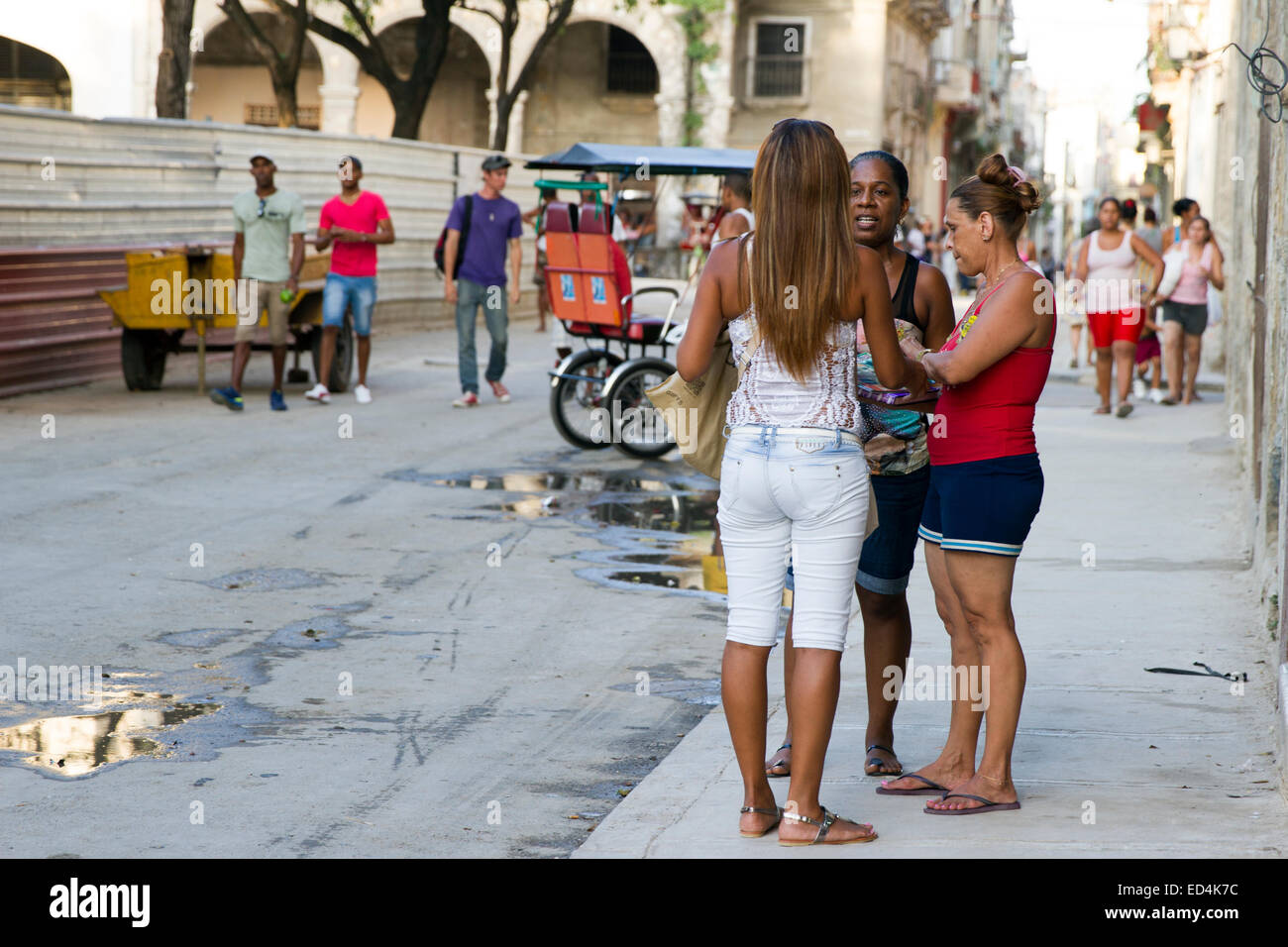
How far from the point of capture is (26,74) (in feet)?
122

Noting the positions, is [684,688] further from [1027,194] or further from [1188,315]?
[1188,315]

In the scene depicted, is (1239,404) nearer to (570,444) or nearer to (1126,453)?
(1126,453)

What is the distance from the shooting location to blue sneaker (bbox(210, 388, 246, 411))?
13695 mm

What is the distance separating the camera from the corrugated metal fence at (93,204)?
14492 millimetres

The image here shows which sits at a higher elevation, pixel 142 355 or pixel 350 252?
pixel 350 252

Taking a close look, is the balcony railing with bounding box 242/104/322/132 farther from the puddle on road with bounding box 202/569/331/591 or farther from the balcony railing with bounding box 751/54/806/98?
the puddle on road with bounding box 202/569/331/591

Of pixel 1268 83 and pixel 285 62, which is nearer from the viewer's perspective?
pixel 1268 83

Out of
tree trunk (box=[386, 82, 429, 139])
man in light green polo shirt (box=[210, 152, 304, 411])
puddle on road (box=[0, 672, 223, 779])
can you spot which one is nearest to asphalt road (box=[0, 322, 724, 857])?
puddle on road (box=[0, 672, 223, 779])

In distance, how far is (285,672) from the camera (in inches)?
245

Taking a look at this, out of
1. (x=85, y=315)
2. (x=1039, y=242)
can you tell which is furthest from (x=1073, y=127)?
(x=85, y=315)

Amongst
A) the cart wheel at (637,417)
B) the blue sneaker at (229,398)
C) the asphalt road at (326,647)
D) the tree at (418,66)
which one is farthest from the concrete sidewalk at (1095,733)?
the tree at (418,66)

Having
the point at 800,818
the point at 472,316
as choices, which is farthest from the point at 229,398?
the point at 800,818

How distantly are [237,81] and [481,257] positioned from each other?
102ft

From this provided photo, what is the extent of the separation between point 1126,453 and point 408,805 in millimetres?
8735
